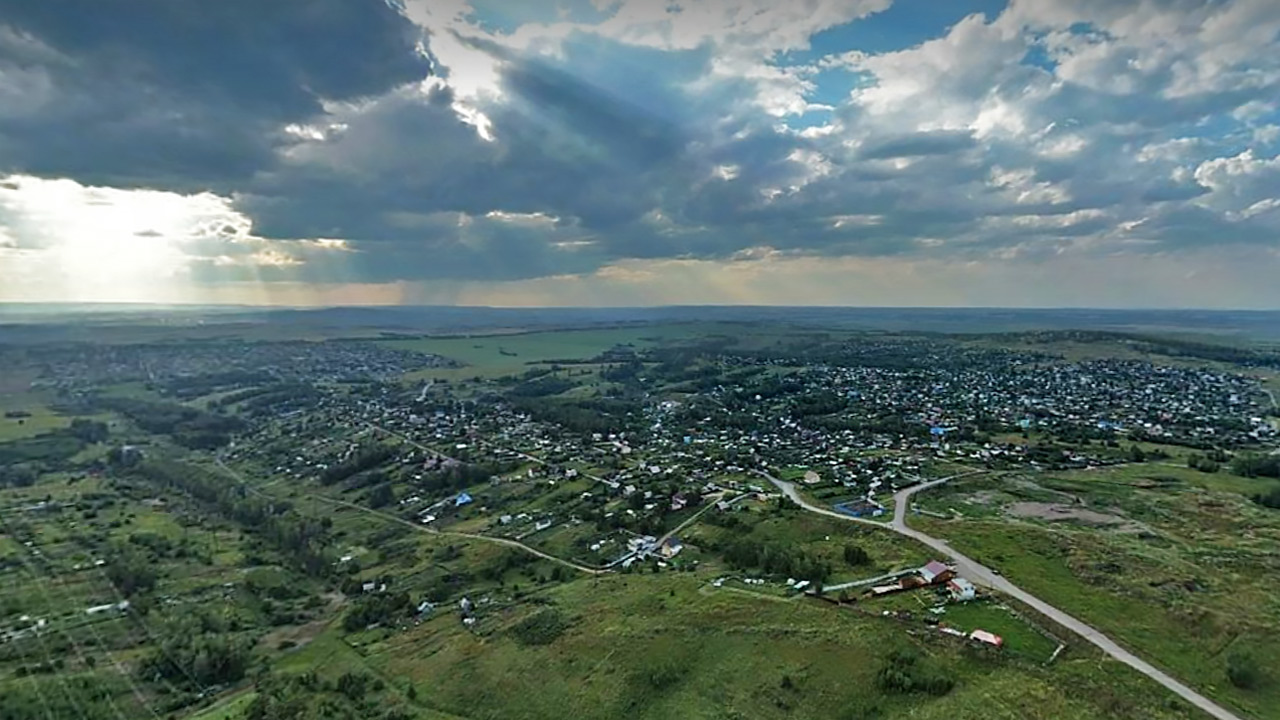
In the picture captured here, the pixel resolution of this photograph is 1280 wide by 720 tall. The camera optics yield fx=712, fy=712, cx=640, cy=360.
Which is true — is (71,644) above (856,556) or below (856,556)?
below

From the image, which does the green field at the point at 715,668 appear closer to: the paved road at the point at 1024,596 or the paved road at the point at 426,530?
the paved road at the point at 1024,596

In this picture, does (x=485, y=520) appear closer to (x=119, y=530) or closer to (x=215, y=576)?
(x=215, y=576)

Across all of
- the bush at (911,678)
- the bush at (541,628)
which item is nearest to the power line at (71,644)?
the bush at (541,628)

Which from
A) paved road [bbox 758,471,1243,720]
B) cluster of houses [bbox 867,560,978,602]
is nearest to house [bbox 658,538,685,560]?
paved road [bbox 758,471,1243,720]

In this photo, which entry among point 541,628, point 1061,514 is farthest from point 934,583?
point 541,628

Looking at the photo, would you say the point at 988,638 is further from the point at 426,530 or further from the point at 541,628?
the point at 426,530

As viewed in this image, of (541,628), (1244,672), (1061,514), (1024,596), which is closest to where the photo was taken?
(1244,672)

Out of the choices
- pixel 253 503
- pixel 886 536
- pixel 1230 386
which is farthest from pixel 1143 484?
pixel 253 503
